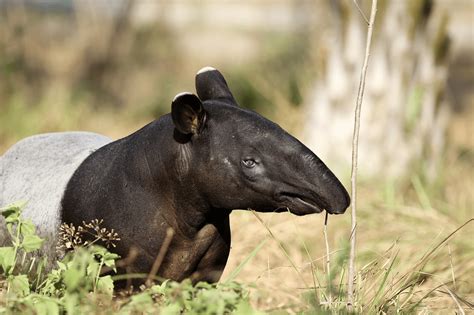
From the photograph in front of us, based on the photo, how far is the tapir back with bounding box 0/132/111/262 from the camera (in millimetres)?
4352

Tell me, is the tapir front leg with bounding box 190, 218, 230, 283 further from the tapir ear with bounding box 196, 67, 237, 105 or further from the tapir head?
the tapir ear with bounding box 196, 67, 237, 105

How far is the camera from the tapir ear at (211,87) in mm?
4238

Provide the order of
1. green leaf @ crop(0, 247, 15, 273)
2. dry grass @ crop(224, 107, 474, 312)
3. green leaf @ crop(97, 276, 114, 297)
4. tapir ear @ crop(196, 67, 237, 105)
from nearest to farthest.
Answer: green leaf @ crop(97, 276, 114, 297)
green leaf @ crop(0, 247, 15, 273)
tapir ear @ crop(196, 67, 237, 105)
dry grass @ crop(224, 107, 474, 312)

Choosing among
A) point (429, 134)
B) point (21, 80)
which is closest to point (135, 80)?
point (21, 80)

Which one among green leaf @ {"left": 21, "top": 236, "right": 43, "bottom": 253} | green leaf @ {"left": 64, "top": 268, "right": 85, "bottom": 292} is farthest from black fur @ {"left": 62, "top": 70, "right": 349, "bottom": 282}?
green leaf @ {"left": 64, "top": 268, "right": 85, "bottom": 292}

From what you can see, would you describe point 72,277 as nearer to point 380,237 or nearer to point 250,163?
point 250,163

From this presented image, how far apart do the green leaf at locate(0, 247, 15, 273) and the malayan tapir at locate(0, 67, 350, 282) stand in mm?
422

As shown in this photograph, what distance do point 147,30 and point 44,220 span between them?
13.2m

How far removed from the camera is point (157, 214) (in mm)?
4043

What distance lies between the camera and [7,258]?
382cm

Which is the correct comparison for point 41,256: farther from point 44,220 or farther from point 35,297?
point 35,297

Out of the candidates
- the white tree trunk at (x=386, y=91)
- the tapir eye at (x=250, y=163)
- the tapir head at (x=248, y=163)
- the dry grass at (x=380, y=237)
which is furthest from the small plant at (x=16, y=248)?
the white tree trunk at (x=386, y=91)

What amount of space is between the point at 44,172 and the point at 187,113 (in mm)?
1047

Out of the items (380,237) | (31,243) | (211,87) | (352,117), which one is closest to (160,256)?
(31,243)
